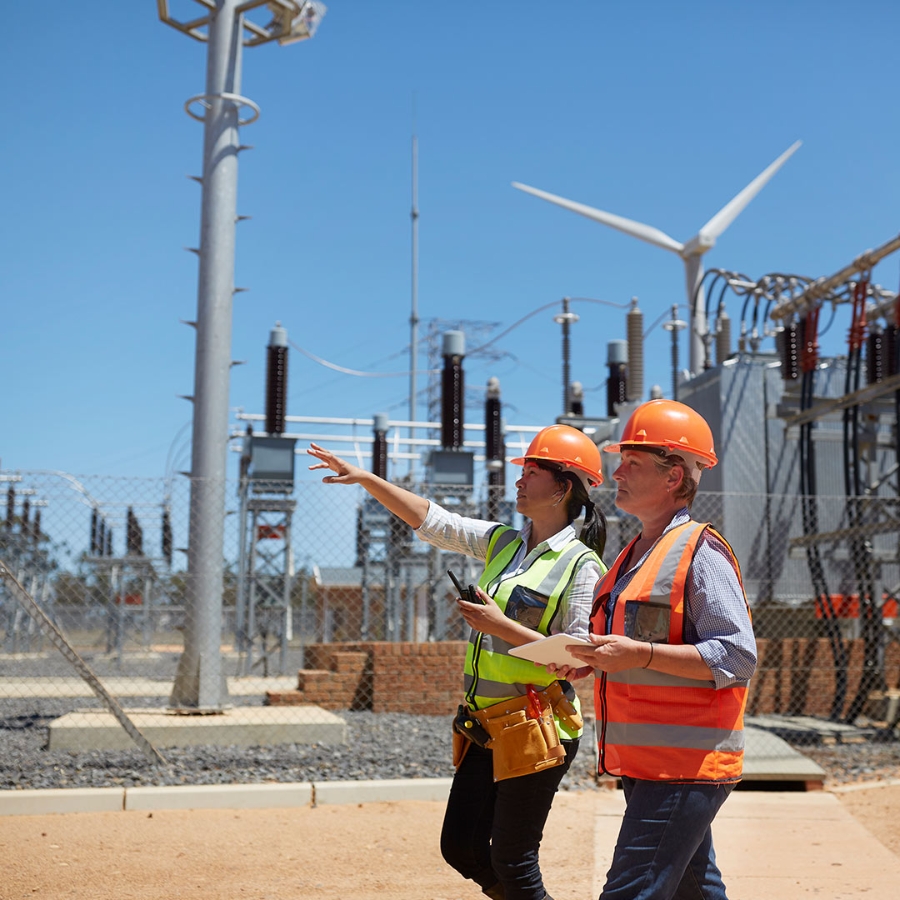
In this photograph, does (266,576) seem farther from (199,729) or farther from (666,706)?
(666,706)

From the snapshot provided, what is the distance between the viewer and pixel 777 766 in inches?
325

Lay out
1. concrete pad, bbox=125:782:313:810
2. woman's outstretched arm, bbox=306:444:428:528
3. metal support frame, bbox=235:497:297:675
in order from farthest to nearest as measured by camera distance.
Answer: metal support frame, bbox=235:497:297:675 < concrete pad, bbox=125:782:313:810 < woman's outstretched arm, bbox=306:444:428:528

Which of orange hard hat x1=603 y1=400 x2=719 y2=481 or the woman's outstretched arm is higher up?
orange hard hat x1=603 y1=400 x2=719 y2=481

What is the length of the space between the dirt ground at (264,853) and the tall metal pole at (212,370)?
2.88 m

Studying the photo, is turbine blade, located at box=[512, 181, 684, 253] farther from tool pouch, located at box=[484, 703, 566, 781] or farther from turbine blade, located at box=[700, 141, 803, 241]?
tool pouch, located at box=[484, 703, 566, 781]

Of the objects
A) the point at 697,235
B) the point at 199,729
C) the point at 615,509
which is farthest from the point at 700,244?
the point at 199,729

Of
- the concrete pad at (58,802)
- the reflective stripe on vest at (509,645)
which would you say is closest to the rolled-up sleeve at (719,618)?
the reflective stripe on vest at (509,645)

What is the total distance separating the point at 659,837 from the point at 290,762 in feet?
20.1

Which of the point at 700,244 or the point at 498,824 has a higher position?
the point at 700,244

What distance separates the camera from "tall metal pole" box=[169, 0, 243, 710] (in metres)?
9.60

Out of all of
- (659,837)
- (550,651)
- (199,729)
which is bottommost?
(199,729)

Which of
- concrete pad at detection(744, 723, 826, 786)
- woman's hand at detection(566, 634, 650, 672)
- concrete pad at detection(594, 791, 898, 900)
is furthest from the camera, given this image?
concrete pad at detection(744, 723, 826, 786)

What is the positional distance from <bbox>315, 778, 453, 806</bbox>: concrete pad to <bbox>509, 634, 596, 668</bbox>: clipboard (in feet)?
16.1

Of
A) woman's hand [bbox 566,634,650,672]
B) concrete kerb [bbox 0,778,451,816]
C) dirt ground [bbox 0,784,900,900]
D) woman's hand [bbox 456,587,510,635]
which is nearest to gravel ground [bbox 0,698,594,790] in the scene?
concrete kerb [bbox 0,778,451,816]
